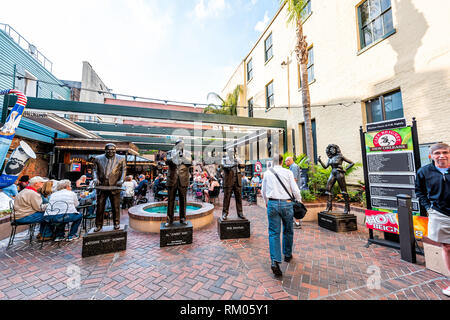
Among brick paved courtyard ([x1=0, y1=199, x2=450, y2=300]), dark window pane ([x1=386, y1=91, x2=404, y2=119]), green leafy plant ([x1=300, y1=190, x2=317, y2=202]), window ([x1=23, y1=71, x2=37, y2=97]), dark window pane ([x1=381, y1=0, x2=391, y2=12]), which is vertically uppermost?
dark window pane ([x1=381, y1=0, x2=391, y2=12])

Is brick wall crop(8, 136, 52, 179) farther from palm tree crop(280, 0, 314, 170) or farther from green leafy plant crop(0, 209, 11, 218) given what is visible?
palm tree crop(280, 0, 314, 170)

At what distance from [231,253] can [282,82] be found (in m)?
11.5

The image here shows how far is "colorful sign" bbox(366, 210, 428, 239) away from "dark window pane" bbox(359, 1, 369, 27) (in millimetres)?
8066

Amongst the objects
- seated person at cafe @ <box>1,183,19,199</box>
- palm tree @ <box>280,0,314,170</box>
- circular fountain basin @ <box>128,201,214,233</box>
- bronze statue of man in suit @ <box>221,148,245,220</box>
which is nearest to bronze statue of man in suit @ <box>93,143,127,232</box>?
circular fountain basin @ <box>128,201,214,233</box>

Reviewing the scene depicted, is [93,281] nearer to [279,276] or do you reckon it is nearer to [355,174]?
[279,276]

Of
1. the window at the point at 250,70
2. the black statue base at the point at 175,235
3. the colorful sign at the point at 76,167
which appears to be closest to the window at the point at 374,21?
the window at the point at 250,70

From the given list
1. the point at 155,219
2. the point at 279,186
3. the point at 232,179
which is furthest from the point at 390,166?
the point at 155,219

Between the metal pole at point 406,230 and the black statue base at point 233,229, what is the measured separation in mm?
2939

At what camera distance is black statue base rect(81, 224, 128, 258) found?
3.47 meters

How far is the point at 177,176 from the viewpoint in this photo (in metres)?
4.17

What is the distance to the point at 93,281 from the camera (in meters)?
2.64

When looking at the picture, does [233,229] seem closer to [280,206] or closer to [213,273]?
[213,273]

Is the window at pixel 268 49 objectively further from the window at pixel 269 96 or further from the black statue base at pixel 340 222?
the black statue base at pixel 340 222

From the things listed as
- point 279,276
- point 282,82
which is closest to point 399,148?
point 279,276
